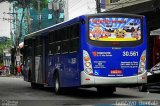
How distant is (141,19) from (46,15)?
71847 mm

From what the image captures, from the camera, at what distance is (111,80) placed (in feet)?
65.6

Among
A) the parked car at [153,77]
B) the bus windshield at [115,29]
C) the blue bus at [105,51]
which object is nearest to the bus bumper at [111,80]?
the blue bus at [105,51]

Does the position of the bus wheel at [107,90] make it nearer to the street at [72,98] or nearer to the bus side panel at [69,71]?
the street at [72,98]

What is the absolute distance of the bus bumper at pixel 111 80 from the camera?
64.7 ft

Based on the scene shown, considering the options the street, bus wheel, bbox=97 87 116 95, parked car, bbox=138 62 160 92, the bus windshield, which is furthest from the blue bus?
parked car, bbox=138 62 160 92

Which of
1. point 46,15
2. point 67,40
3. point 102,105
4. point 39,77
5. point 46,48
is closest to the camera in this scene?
point 102,105

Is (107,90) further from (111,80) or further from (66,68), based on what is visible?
(111,80)

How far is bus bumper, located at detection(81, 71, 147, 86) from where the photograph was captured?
776 inches

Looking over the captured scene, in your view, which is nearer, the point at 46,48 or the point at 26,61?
the point at 46,48

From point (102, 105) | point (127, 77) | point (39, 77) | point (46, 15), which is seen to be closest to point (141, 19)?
point (127, 77)

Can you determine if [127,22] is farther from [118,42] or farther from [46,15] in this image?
[46,15]

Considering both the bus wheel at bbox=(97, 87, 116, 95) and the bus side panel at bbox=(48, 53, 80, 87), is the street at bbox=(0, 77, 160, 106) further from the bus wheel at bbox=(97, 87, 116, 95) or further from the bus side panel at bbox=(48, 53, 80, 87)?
the bus side panel at bbox=(48, 53, 80, 87)

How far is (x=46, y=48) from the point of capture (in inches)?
978

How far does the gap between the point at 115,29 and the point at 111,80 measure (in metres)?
2.03
